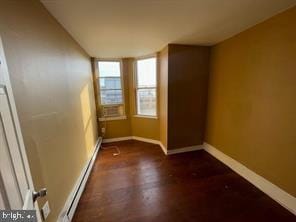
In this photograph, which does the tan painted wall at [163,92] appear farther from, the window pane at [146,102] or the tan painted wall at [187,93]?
the window pane at [146,102]

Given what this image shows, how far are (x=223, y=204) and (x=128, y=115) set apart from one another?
277 centimetres

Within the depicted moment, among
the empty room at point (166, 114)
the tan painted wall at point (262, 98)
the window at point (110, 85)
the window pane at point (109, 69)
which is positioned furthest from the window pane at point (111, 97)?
the tan painted wall at point (262, 98)

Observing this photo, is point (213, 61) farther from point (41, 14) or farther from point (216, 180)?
point (41, 14)

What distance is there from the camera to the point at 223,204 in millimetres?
1793

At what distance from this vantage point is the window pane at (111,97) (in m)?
3.71

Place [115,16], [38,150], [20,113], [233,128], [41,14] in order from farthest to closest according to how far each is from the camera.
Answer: [233,128] < [115,16] < [41,14] < [38,150] < [20,113]

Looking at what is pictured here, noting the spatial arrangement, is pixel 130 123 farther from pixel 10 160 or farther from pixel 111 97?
pixel 10 160

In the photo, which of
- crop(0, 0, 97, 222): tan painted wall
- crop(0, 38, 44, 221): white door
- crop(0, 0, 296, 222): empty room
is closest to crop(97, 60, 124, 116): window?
crop(0, 0, 296, 222): empty room

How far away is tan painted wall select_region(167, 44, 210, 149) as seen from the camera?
278 centimetres

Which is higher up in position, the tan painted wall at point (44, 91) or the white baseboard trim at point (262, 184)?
the tan painted wall at point (44, 91)

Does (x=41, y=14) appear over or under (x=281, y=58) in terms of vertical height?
over

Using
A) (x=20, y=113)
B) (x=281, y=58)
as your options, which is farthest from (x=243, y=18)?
(x=20, y=113)

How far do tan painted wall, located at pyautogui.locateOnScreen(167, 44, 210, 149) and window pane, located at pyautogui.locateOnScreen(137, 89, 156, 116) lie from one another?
0.74 metres

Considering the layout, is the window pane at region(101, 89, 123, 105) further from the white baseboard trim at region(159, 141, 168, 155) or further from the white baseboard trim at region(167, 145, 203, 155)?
the white baseboard trim at region(167, 145, 203, 155)
